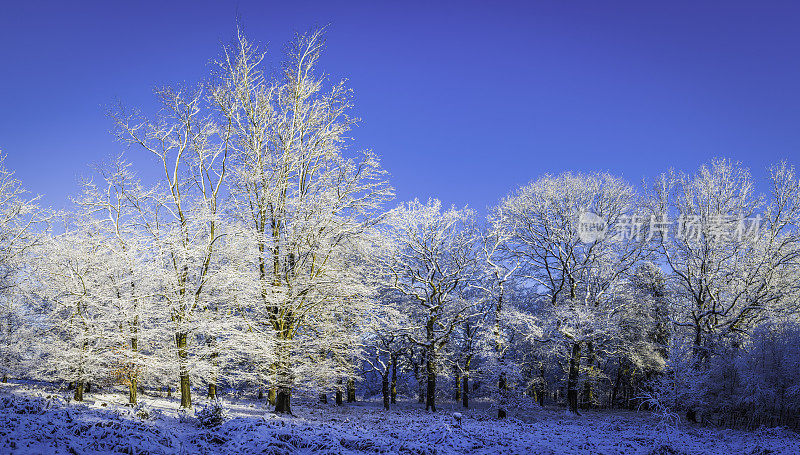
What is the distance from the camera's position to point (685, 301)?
23.9 metres

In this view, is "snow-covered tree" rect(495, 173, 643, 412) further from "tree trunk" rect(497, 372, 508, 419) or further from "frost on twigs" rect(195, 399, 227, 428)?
"frost on twigs" rect(195, 399, 227, 428)

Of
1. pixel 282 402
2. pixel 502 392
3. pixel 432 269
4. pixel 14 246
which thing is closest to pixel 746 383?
pixel 502 392

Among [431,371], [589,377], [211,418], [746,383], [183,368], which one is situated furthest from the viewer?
[589,377]

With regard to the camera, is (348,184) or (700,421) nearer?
(348,184)

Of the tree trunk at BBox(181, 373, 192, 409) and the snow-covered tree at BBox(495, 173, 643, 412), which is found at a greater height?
the snow-covered tree at BBox(495, 173, 643, 412)

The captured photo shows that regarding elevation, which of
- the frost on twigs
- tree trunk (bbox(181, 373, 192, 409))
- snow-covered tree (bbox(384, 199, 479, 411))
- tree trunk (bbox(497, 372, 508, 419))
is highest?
snow-covered tree (bbox(384, 199, 479, 411))

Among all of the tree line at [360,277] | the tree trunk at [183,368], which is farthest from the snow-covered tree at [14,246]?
the tree trunk at [183,368]

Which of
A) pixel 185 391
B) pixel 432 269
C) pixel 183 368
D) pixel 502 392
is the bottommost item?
pixel 502 392

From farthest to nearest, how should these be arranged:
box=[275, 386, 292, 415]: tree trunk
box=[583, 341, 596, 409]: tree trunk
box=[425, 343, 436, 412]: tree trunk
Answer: box=[583, 341, 596, 409]: tree trunk < box=[425, 343, 436, 412]: tree trunk < box=[275, 386, 292, 415]: tree trunk

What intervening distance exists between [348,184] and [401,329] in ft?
32.3

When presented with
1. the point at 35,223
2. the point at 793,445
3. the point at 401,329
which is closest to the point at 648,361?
the point at 793,445

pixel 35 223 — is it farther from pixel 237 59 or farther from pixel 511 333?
pixel 511 333

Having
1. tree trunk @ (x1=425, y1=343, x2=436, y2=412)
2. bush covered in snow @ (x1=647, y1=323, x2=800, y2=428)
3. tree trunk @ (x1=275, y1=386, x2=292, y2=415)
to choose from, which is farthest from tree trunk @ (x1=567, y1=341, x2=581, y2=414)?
tree trunk @ (x1=275, y1=386, x2=292, y2=415)

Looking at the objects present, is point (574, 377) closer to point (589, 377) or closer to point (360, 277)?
point (589, 377)
